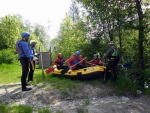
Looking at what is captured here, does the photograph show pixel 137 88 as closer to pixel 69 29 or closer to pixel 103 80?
pixel 103 80

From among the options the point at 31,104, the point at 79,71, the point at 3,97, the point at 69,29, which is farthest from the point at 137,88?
the point at 69,29

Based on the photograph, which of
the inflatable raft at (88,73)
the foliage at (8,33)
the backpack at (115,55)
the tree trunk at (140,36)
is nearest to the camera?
the backpack at (115,55)

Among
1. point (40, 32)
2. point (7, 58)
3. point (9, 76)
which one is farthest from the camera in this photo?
Answer: point (40, 32)

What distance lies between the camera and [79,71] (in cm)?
1079

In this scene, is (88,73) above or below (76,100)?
above

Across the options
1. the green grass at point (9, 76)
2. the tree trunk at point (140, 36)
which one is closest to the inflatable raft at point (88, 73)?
the tree trunk at point (140, 36)

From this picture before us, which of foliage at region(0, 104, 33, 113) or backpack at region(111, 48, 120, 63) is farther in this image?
backpack at region(111, 48, 120, 63)

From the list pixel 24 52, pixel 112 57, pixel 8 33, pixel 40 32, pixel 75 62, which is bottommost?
pixel 75 62

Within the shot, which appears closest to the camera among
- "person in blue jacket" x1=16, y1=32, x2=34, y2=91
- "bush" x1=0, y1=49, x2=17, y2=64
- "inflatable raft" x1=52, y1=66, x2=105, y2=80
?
"person in blue jacket" x1=16, y1=32, x2=34, y2=91

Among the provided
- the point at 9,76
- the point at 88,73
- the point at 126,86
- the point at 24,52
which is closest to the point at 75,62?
the point at 88,73

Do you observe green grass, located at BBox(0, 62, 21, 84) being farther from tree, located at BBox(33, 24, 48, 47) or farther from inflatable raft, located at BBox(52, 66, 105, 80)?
tree, located at BBox(33, 24, 48, 47)

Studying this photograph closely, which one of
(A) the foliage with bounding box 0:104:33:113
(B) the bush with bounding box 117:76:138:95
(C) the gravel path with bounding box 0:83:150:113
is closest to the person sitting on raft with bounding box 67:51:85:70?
(C) the gravel path with bounding box 0:83:150:113

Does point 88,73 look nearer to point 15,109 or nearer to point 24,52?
point 24,52

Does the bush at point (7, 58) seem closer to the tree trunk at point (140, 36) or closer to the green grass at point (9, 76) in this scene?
the green grass at point (9, 76)
